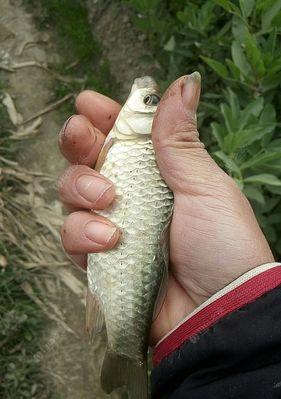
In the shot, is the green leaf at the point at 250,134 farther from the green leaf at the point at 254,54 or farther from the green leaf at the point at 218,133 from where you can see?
the green leaf at the point at 254,54

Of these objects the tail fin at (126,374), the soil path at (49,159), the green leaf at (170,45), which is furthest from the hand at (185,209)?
the soil path at (49,159)

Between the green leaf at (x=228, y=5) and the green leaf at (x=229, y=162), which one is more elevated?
the green leaf at (x=228, y=5)

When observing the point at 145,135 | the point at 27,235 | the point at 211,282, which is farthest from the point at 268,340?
the point at 27,235

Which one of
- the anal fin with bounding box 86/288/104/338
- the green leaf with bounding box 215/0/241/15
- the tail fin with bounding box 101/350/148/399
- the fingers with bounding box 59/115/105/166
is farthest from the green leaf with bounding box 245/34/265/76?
the tail fin with bounding box 101/350/148/399

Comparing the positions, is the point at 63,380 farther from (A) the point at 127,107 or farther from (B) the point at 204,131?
(A) the point at 127,107

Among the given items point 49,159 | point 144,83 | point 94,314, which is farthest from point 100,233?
point 49,159

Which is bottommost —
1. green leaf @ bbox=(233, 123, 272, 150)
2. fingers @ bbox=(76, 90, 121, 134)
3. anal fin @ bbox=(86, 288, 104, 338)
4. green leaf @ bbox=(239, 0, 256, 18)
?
anal fin @ bbox=(86, 288, 104, 338)

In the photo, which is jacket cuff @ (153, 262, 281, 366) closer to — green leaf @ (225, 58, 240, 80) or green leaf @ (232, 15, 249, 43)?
green leaf @ (225, 58, 240, 80)

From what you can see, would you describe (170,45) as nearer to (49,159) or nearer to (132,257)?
(49,159)
